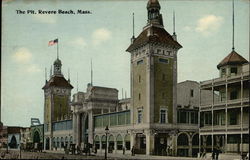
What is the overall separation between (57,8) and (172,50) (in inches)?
1060

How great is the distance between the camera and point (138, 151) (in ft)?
177

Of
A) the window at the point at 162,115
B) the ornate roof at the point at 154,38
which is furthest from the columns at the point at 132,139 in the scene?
the ornate roof at the point at 154,38

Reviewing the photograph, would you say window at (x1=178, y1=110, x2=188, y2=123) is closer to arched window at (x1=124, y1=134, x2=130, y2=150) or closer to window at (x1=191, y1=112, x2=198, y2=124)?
window at (x1=191, y1=112, x2=198, y2=124)

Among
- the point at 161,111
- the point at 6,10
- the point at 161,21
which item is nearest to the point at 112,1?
the point at 6,10

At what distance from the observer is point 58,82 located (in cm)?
9381

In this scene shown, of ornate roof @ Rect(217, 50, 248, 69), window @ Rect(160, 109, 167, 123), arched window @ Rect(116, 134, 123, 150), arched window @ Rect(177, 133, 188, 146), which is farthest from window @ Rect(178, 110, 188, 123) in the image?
arched window @ Rect(116, 134, 123, 150)

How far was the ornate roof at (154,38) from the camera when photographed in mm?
53938

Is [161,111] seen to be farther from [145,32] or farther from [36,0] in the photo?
[36,0]

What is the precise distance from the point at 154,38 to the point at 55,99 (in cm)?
4477

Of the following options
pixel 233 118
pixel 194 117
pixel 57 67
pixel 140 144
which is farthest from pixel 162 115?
pixel 57 67

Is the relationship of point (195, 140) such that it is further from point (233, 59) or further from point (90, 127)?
point (90, 127)

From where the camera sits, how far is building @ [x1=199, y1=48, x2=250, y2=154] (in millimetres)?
42812

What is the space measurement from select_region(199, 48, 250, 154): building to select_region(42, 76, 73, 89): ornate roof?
47875mm

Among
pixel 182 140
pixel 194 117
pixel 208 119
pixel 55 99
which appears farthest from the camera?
pixel 55 99
